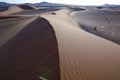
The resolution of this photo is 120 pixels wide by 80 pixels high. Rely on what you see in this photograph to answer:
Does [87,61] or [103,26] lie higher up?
[87,61]

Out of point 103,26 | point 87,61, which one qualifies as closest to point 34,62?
point 87,61

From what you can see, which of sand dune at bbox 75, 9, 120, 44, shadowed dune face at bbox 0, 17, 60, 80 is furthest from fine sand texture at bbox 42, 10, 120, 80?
sand dune at bbox 75, 9, 120, 44

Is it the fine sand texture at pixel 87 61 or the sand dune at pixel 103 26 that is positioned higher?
the fine sand texture at pixel 87 61

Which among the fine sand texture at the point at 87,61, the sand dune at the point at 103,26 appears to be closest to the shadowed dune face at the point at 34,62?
the fine sand texture at the point at 87,61

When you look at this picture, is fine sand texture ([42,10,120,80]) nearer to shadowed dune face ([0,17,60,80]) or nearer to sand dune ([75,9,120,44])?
shadowed dune face ([0,17,60,80])

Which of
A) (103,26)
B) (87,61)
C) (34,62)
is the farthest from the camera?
(103,26)

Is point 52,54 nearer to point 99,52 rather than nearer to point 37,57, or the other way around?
point 37,57

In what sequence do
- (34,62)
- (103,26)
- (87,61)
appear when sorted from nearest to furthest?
(34,62) → (87,61) → (103,26)

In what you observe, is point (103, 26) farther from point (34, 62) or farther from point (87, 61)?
point (34, 62)

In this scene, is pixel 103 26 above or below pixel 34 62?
below

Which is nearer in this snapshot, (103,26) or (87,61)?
(87,61)

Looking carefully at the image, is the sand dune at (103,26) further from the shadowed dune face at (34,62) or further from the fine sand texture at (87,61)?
the shadowed dune face at (34,62)
